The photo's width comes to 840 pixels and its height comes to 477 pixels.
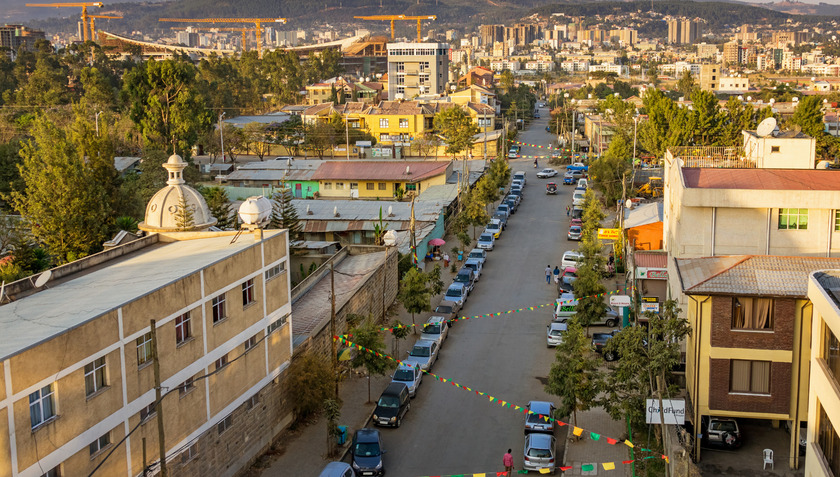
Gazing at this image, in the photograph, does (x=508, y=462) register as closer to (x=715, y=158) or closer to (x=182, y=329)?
(x=182, y=329)

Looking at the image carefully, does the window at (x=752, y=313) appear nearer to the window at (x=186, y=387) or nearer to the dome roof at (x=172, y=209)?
the window at (x=186, y=387)

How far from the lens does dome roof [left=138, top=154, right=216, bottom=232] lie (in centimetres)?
2453

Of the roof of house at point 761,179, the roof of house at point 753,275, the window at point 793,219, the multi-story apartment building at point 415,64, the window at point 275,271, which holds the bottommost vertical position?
the window at point 275,271

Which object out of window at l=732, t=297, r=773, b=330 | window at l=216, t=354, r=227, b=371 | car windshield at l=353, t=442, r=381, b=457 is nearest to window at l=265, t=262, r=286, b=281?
window at l=216, t=354, r=227, b=371

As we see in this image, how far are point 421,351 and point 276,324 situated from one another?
6283 mm

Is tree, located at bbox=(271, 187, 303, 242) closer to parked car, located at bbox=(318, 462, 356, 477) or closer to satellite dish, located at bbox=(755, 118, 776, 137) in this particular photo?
satellite dish, located at bbox=(755, 118, 776, 137)

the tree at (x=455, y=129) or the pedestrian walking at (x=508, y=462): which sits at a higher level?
the tree at (x=455, y=129)

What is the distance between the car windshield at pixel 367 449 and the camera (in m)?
20.0

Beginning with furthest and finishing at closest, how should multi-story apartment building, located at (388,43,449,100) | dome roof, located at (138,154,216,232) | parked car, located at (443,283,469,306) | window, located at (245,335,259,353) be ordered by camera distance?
multi-story apartment building, located at (388,43,449,100)
parked car, located at (443,283,469,306)
dome roof, located at (138,154,216,232)
window, located at (245,335,259,353)

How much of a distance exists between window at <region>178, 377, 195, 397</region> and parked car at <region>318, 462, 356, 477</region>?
3.32 m

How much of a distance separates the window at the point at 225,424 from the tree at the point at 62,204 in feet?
57.1

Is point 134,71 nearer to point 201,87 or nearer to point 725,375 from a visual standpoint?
point 201,87

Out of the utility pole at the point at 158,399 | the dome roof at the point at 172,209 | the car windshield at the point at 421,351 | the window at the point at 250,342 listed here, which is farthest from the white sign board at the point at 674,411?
the dome roof at the point at 172,209

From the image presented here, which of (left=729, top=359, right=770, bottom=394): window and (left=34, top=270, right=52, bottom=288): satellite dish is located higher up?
A: (left=34, top=270, right=52, bottom=288): satellite dish
